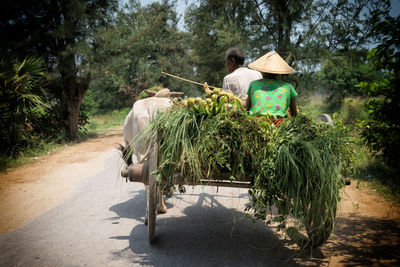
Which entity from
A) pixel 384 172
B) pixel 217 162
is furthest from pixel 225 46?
pixel 217 162

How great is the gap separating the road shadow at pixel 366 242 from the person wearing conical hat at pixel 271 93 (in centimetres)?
142

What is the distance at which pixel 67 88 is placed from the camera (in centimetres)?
1110

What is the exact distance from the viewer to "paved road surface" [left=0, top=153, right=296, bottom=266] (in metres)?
2.59

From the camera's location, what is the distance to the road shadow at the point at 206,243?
8.31 feet

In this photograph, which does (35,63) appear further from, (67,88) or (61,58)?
(67,88)

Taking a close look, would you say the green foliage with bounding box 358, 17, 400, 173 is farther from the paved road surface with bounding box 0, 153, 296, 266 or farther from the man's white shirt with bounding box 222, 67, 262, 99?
the paved road surface with bounding box 0, 153, 296, 266

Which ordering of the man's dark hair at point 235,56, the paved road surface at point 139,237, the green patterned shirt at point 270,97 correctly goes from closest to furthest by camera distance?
the paved road surface at point 139,237 < the green patterned shirt at point 270,97 < the man's dark hair at point 235,56

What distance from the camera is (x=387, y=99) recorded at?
12.2 feet

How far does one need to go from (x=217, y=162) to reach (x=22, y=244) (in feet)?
8.51

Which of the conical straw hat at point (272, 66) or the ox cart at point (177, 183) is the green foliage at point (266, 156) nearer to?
the ox cart at point (177, 183)

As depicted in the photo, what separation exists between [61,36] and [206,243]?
9695 millimetres

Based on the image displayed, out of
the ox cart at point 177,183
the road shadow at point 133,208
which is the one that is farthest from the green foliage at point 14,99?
the ox cart at point 177,183

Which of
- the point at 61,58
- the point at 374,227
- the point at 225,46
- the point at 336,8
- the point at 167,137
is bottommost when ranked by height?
the point at 374,227

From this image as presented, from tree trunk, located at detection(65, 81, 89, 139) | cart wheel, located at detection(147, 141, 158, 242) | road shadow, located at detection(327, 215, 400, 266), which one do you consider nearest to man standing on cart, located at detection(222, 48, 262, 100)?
cart wheel, located at detection(147, 141, 158, 242)
